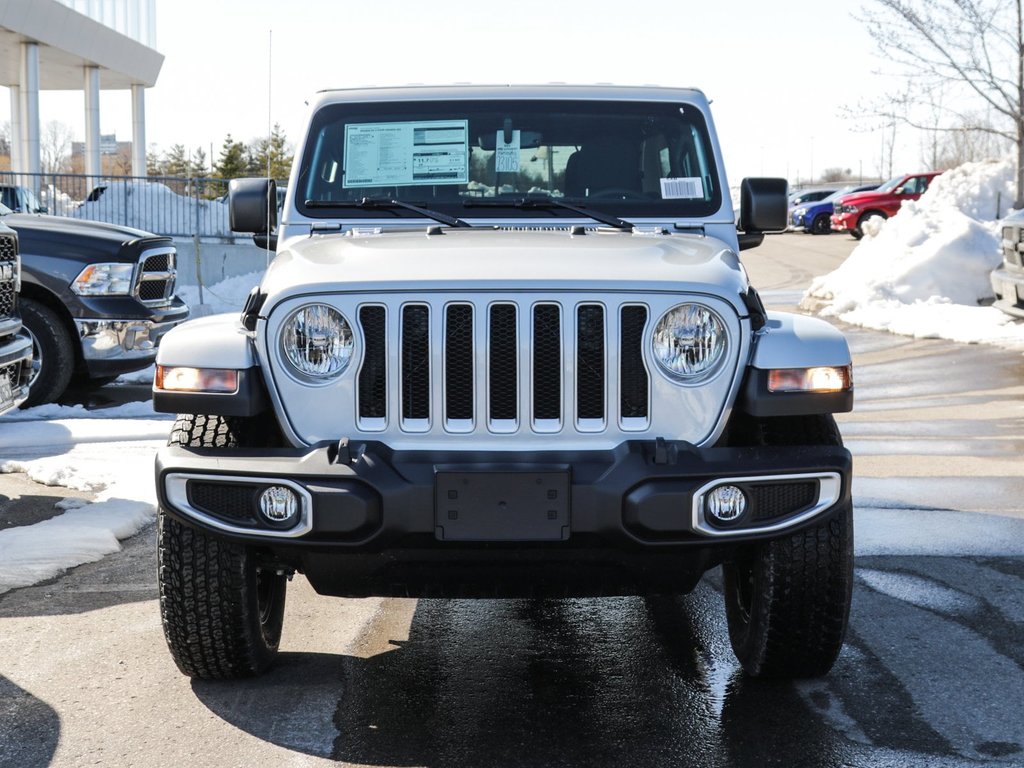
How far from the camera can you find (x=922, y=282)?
58.0 ft

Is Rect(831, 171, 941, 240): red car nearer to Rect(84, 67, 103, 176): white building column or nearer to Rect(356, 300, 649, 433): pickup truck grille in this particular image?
Rect(84, 67, 103, 176): white building column

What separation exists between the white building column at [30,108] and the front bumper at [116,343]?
2525 centimetres

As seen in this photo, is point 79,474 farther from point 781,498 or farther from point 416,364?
point 781,498

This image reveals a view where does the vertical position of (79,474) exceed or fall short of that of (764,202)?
it falls short

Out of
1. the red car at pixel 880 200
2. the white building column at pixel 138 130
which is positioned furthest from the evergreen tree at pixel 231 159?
the red car at pixel 880 200

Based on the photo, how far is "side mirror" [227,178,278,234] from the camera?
5.23 meters

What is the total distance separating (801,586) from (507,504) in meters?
0.95

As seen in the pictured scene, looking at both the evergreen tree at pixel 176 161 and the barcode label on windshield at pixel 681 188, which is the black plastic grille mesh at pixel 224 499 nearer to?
the barcode label on windshield at pixel 681 188

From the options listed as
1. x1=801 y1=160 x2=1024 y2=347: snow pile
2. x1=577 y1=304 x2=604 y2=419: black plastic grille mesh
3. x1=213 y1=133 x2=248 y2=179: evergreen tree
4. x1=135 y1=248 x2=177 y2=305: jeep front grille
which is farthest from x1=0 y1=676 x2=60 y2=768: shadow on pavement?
x1=213 y1=133 x2=248 y2=179: evergreen tree

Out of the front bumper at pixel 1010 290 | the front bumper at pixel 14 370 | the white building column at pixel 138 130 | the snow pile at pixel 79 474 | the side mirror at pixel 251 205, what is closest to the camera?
the side mirror at pixel 251 205

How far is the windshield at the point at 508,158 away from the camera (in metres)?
5.11

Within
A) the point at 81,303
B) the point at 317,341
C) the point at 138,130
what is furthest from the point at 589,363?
the point at 138,130

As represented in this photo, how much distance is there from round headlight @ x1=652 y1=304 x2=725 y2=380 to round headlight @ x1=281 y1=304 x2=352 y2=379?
88 cm

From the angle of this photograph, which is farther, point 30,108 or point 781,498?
point 30,108
